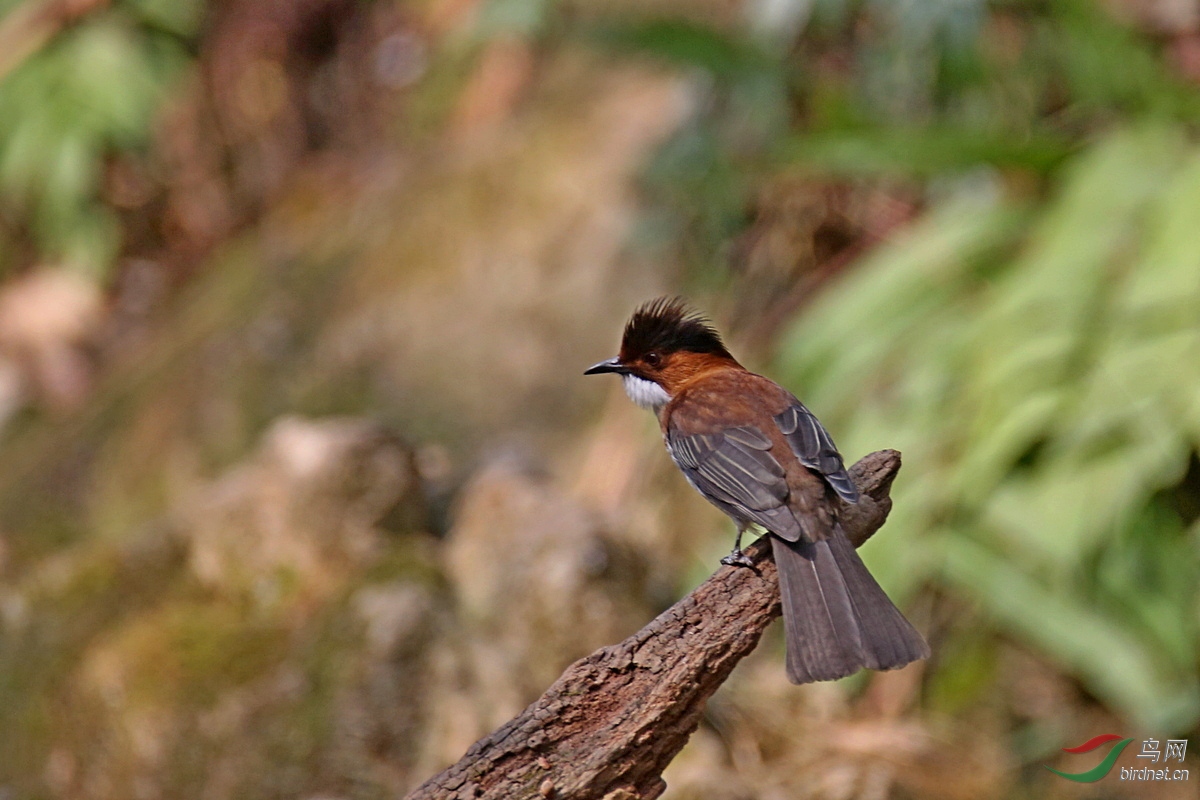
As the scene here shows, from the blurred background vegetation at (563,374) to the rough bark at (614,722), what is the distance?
5.04 feet

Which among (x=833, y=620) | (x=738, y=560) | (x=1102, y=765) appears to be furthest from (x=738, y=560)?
(x=1102, y=765)

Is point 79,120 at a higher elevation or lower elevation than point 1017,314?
higher

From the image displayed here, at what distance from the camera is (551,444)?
20.7 feet

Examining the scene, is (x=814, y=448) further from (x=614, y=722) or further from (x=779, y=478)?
(x=614, y=722)

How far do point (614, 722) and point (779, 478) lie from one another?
0.80 metres

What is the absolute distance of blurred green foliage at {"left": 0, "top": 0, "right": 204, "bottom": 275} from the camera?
782cm

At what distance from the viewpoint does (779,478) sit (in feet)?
9.68

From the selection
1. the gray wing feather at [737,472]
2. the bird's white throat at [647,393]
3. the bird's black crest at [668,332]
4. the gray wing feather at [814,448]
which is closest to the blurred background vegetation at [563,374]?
the bird's white throat at [647,393]

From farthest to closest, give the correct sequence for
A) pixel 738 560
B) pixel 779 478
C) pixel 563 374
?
pixel 563 374 < pixel 779 478 < pixel 738 560

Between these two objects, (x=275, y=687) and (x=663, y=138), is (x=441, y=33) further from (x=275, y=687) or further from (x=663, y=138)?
(x=275, y=687)

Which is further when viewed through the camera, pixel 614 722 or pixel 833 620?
pixel 833 620

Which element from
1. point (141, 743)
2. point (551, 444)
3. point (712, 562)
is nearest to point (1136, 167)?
point (712, 562)

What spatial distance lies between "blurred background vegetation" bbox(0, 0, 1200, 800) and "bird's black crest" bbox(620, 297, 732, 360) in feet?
3.23

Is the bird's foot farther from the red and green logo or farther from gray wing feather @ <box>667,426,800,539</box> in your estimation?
the red and green logo
